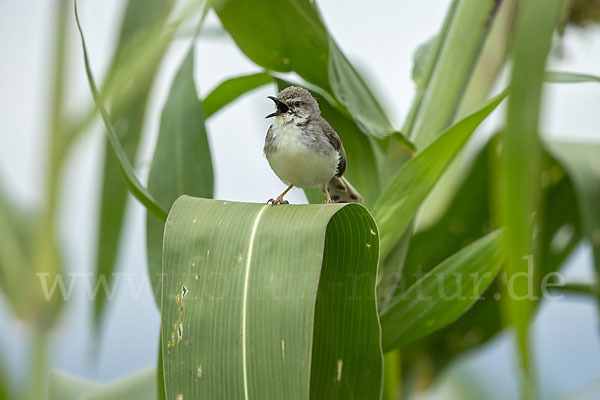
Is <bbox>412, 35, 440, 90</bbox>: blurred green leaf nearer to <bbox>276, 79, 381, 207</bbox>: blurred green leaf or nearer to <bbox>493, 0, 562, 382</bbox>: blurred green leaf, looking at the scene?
<bbox>276, 79, 381, 207</bbox>: blurred green leaf

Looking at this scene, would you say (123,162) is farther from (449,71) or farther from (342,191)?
(449,71)

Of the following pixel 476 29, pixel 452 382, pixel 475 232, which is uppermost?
pixel 476 29

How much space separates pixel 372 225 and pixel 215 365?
37 centimetres

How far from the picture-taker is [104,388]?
4.92 feet

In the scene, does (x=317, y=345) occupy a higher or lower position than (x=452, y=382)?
higher

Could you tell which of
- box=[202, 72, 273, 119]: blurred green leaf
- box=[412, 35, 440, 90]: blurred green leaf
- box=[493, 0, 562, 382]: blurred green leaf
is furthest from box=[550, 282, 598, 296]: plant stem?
box=[493, 0, 562, 382]: blurred green leaf

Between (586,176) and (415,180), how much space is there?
0.73 m

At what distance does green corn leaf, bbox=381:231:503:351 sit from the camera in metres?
1.32

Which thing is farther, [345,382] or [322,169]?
[322,169]

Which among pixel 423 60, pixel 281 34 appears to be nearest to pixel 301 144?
pixel 281 34

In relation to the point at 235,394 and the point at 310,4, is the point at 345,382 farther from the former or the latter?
the point at 310,4

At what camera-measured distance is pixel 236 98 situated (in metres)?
1.67

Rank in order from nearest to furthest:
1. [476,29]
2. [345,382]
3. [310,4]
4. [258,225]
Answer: [258,225] < [345,382] < [310,4] < [476,29]

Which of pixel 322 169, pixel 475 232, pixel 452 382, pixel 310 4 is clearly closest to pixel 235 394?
pixel 322 169
